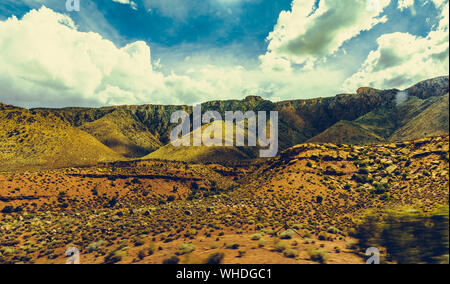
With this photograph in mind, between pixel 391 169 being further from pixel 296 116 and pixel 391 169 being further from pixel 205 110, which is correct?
pixel 205 110

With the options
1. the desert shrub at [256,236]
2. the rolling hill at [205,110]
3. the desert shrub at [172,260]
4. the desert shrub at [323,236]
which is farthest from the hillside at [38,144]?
the desert shrub at [323,236]

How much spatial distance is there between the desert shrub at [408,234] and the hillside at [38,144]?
70264 millimetres

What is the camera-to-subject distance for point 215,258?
11094mm

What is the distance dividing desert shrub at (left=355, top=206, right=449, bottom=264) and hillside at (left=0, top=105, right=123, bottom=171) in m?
70.3

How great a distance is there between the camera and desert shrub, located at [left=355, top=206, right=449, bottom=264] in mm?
9664

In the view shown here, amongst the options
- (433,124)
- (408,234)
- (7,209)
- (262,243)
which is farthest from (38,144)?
(433,124)

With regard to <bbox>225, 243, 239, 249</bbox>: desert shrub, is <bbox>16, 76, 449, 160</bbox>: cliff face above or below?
above

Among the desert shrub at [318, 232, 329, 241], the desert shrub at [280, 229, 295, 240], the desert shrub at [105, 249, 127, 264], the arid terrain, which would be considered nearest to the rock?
the arid terrain

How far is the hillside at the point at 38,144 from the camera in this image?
54.6m

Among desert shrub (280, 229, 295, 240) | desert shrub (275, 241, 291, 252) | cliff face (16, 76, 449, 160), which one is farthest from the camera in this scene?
cliff face (16, 76, 449, 160)

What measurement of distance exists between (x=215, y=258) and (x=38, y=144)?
7546 centimetres

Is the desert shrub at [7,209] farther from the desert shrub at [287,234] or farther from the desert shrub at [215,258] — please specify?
the desert shrub at [287,234]

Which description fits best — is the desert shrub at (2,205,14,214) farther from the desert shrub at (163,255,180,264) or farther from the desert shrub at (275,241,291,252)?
the desert shrub at (275,241,291,252)

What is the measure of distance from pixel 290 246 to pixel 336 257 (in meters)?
2.52
